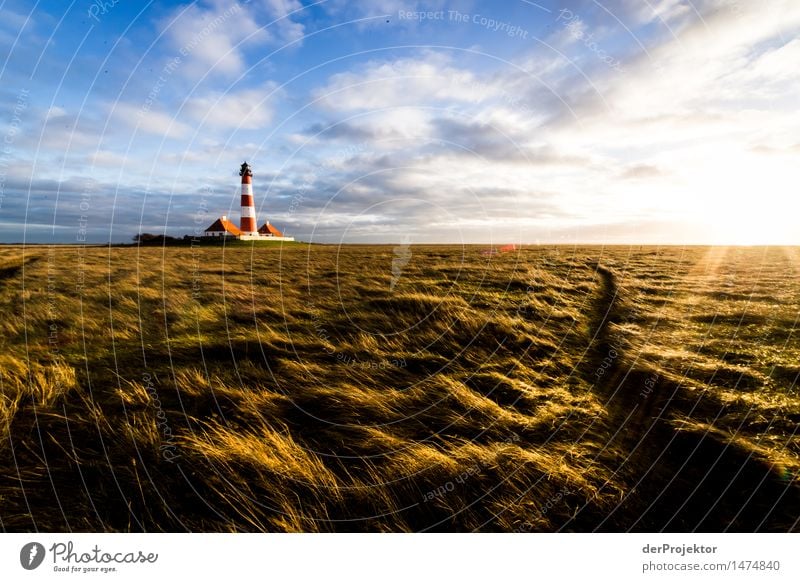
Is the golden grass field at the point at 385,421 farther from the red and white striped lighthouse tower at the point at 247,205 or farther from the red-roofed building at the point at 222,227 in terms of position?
the red-roofed building at the point at 222,227

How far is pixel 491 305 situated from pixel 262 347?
7.77 m

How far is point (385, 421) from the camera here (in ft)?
18.4

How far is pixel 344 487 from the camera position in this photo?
4.11 metres

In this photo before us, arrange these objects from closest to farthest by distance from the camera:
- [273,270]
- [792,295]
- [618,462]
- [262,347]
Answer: [618,462]
[262,347]
[792,295]
[273,270]

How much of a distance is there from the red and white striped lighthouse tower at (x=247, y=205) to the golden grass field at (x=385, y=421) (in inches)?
1220

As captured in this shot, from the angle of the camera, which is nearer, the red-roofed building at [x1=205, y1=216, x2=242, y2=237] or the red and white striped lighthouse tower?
the red and white striped lighthouse tower

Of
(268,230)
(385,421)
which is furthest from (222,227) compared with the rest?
(385,421)

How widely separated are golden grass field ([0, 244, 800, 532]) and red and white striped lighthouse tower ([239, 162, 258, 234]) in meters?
31.0

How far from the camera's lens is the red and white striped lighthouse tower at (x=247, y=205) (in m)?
38.2

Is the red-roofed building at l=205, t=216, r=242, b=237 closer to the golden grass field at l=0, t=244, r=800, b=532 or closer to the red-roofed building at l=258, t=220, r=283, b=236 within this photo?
the red-roofed building at l=258, t=220, r=283, b=236

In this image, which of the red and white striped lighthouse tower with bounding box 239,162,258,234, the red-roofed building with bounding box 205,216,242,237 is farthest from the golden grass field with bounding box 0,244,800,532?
the red-roofed building with bounding box 205,216,242,237

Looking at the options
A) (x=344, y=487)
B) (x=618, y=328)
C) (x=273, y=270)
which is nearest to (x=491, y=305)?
(x=618, y=328)

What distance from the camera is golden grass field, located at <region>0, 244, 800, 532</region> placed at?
3.96m
